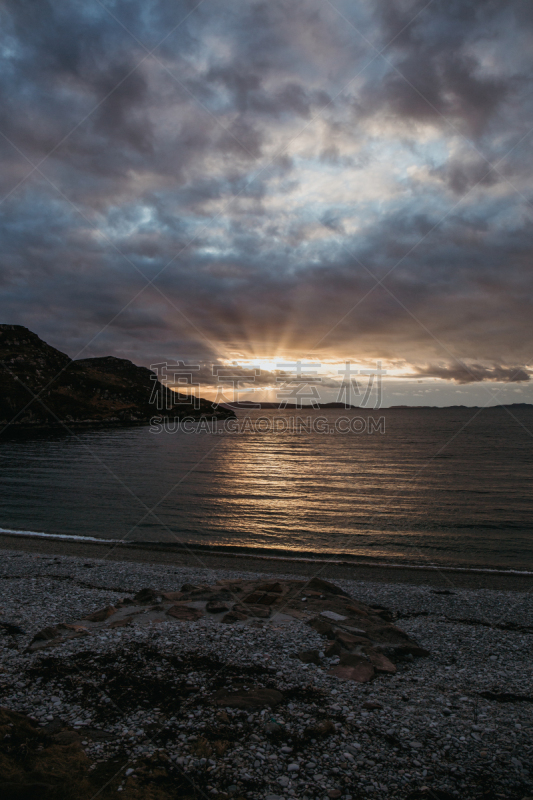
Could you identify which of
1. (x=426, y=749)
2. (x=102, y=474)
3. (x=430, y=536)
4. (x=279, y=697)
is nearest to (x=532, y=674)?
(x=426, y=749)

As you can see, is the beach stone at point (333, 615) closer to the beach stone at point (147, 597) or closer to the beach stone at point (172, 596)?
the beach stone at point (172, 596)

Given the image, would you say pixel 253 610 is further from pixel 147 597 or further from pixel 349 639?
pixel 147 597

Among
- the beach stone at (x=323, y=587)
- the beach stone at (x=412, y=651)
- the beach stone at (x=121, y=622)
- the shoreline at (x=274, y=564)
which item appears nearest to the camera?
the beach stone at (x=412, y=651)

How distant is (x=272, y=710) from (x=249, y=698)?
59 centimetres

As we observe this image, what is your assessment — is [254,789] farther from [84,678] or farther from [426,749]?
[84,678]

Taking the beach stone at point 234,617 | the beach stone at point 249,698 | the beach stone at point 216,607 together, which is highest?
the beach stone at point 249,698

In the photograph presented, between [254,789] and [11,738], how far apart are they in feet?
13.4

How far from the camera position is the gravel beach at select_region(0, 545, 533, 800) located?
6184 millimetres

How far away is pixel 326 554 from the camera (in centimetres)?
2453

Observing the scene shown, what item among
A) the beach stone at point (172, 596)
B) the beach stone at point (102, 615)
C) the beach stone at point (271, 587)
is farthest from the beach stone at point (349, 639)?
the beach stone at point (102, 615)

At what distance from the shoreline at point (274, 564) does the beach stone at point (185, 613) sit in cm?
912

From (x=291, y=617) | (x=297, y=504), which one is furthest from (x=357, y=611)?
(x=297, y=504)

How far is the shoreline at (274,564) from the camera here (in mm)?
20188

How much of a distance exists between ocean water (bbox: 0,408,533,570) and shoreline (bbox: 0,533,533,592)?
4.37ft
